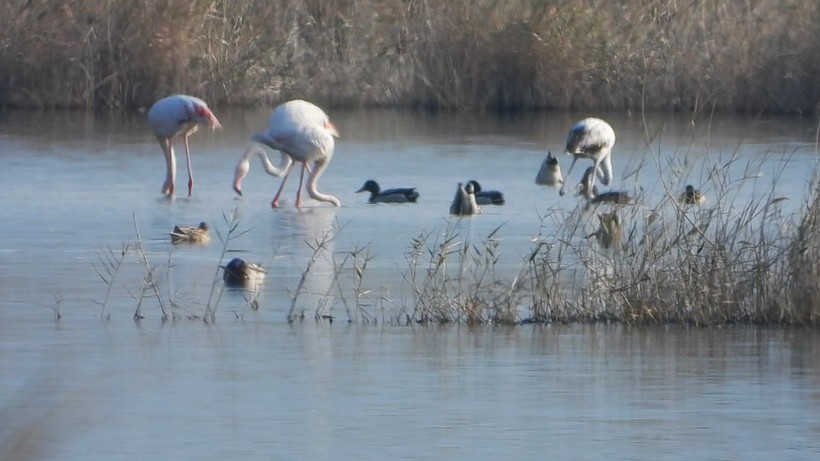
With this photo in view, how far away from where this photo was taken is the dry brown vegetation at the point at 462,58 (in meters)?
23.2

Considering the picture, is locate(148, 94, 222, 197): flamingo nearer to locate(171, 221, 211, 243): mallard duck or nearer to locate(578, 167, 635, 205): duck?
locate(578, 167, 635, 205): duck

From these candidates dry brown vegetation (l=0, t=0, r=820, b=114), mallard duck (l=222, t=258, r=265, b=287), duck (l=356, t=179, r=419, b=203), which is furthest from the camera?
dry brown vegetation (l=0, t=0, r=820, b=114)

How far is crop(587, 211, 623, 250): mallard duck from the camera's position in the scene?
8941mm

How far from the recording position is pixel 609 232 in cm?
952

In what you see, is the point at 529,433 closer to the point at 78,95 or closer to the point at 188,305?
the point at 188,305

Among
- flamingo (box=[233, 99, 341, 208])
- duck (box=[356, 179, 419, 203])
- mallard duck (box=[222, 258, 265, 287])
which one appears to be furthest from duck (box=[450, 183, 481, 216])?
mallard duck (box=[222, 258, 265, 287])

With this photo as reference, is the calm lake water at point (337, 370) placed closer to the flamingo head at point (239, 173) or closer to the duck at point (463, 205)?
the duck at point (463, 205)

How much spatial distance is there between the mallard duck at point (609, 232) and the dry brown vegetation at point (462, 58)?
1328cm

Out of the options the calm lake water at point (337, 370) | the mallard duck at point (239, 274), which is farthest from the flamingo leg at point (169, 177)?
the mallard duck at point (239, 274)

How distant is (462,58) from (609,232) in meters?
14.5

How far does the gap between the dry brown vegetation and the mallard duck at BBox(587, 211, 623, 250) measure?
43.6 ft

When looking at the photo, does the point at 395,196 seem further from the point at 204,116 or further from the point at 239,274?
the point at 239,274

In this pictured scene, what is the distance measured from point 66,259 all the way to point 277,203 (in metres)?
4.01

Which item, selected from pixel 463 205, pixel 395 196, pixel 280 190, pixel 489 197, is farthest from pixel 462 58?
pixel 463 205
